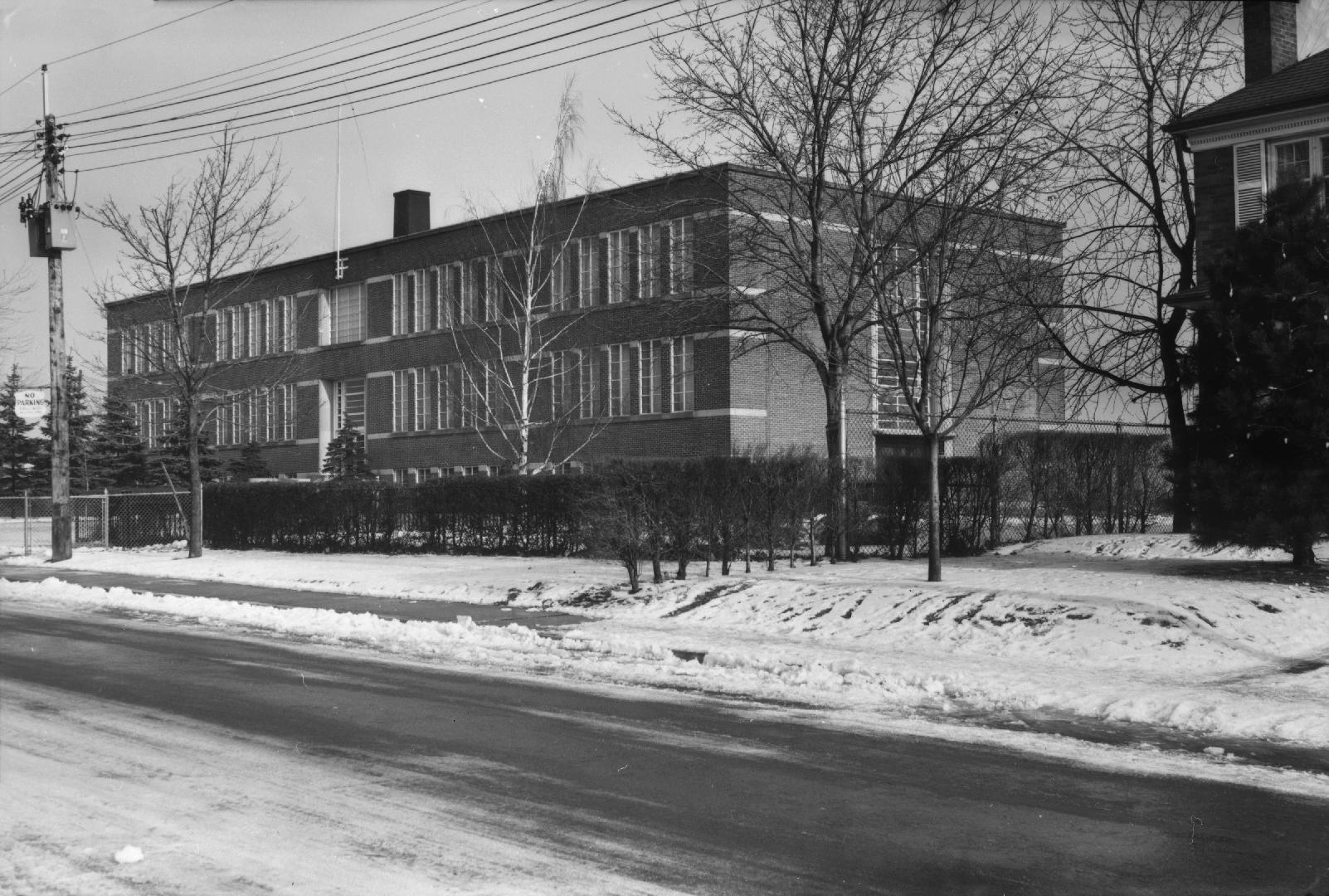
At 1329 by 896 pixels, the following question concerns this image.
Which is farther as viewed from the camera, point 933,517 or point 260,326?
point 260,326

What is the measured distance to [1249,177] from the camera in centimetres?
2361

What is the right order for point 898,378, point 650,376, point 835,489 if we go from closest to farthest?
point 835,489 < point 898,378 < point 650,376

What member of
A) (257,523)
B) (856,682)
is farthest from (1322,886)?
(257,523)

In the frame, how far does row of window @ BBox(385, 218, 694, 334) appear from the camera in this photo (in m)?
35.0

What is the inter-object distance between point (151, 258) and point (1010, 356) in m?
19.9

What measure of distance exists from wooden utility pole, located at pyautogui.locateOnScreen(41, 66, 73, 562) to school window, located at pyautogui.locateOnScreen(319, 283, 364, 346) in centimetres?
2085

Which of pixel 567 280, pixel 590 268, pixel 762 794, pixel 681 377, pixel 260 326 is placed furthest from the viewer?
pixel 260 326

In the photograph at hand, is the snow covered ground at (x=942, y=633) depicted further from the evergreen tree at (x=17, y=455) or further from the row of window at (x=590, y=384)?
the evergreen tree at (x=17, y=455)

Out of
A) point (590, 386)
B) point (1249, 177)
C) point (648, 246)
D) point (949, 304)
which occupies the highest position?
point (648, 246)

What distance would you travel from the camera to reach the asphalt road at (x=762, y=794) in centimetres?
555

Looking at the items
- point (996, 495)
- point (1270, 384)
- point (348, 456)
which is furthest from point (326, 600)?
point (348, 456)

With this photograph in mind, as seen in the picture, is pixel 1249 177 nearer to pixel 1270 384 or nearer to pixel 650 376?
pixel 1270 384

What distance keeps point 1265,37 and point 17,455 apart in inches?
2241

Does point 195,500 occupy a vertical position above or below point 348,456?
below
